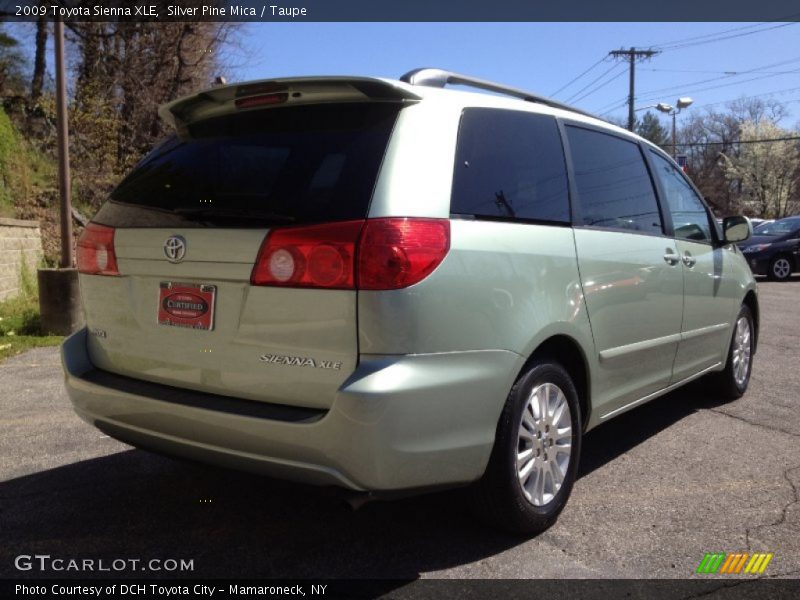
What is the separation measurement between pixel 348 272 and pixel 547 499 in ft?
4.66

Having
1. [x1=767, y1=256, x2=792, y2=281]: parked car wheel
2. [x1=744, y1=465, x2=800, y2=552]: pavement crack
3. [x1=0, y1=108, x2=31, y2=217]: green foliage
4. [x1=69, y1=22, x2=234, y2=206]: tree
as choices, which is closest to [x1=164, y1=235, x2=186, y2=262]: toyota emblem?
[x1=744, y1=465, x2=800, y2=552]: pavement crack

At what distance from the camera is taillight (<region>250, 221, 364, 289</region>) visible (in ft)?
8.14

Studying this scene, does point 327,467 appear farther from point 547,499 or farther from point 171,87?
point 171,87

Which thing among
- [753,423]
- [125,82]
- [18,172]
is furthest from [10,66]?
[753,423]

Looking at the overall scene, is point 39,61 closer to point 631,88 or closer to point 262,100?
point 262,100

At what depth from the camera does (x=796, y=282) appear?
16.7 metres

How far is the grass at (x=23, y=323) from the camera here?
7.27 m

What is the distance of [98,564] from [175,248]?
124 cm

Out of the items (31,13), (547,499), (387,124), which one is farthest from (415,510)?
(31,13)

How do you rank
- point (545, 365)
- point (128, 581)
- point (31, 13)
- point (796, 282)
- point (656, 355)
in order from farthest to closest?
point (796, 282) → point (31, 13) → point (656, 355) → point (545, 365) → point (128, 581)

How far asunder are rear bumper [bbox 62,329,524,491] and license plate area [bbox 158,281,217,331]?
0.27 m

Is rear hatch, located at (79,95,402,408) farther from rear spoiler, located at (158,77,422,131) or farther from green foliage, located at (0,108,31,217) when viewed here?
green foliage, located at (0,108,31,217)

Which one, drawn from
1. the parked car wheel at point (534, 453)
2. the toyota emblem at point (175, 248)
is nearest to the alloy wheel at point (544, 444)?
the parked car wheel at point (534, 453)

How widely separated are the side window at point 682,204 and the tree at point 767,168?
64797mm
